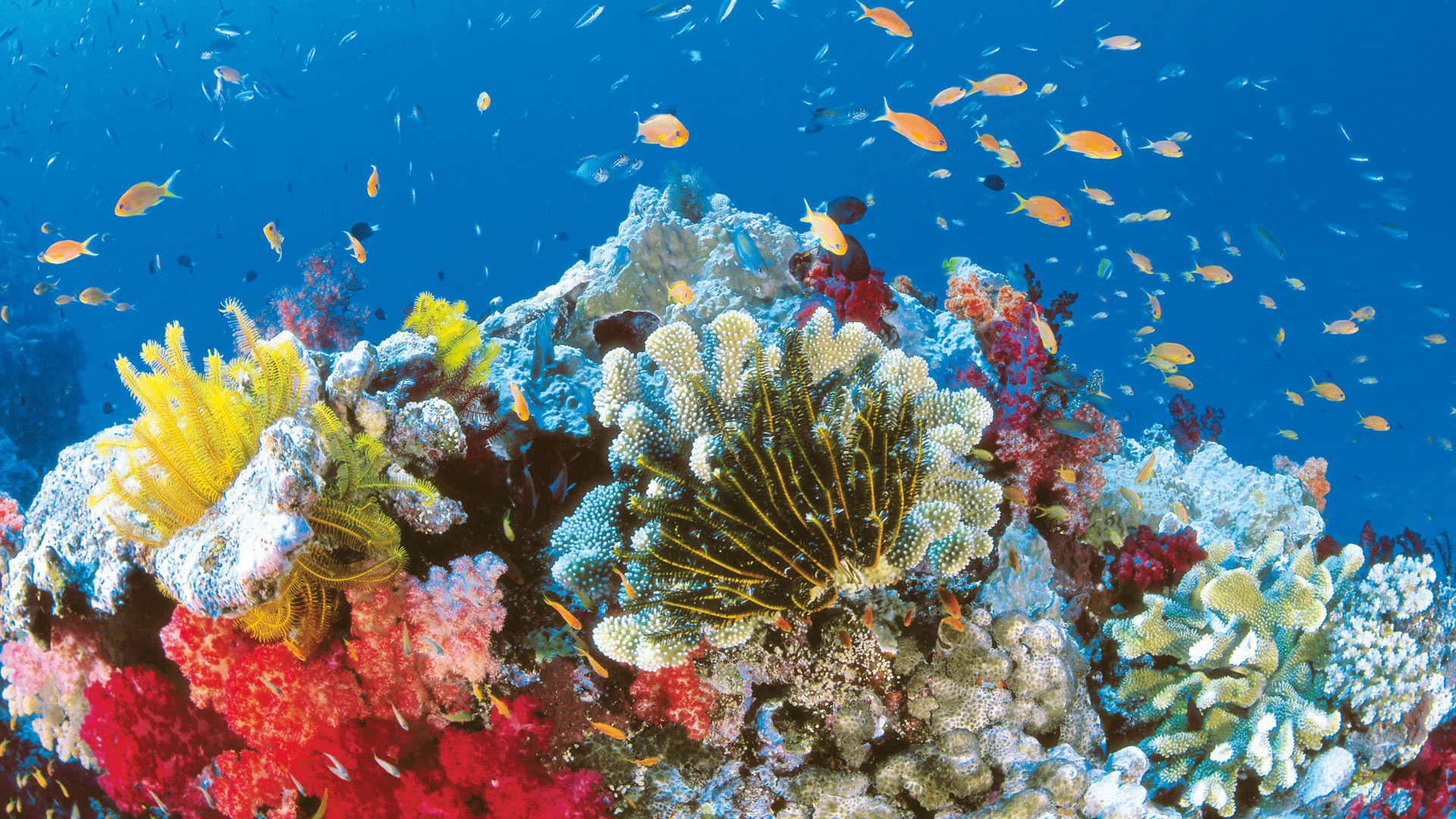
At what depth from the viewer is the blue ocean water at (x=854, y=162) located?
2275 inches

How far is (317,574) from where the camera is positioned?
9.23 ft

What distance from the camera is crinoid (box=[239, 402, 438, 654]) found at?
2.85m

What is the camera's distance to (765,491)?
270 cm

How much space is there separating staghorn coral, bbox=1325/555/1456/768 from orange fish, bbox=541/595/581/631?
4.44 metres

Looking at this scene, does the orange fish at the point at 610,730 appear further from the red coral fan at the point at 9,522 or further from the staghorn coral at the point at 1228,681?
the red coral fan at the point at 9,522

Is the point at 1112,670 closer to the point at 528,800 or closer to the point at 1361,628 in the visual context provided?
the point at 1361,628

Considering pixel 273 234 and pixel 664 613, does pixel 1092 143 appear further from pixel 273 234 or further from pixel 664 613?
pixel 273 234

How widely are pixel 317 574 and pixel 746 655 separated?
192cm

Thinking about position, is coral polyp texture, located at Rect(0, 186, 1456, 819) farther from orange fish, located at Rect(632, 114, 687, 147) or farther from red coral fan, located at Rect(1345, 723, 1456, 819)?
orange fish, located at Rect(632, 114, 687, 147)

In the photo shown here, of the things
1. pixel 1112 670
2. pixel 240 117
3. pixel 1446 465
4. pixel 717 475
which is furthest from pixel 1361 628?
pixel 240 117

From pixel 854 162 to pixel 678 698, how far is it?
7645 cm

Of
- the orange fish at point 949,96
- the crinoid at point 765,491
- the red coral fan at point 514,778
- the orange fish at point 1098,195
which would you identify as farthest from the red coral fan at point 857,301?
the orange fish at point 1098,195

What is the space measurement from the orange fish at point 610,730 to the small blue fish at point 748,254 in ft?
11.5

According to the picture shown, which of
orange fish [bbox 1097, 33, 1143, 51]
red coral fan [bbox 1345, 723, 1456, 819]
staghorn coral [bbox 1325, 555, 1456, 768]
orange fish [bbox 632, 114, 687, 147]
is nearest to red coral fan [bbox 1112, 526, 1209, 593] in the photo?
staghorn coral [bbox 1325, 555, 1456, 768]
